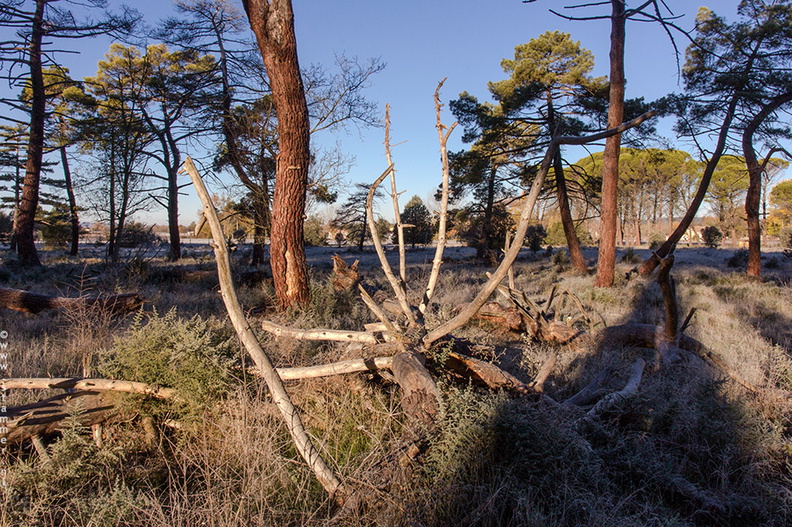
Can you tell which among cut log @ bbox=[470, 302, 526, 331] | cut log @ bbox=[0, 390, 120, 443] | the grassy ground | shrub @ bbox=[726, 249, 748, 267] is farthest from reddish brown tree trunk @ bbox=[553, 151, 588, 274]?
cut log @ bbox=[0, 390, 120, 443]

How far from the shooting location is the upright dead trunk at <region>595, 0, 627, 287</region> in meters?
9.16

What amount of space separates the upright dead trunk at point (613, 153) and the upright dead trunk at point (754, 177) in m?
3.49

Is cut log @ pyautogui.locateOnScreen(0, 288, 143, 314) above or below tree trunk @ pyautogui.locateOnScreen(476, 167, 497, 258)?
below

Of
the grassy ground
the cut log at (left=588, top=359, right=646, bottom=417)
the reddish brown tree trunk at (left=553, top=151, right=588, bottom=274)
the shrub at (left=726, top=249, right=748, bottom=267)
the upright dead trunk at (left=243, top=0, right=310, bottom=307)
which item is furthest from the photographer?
the shrub at (left=726, top=249, right=748, bottom=267)

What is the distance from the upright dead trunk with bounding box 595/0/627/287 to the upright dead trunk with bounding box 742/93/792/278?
3488 millimetres

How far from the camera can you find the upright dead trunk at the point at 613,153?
916 centimetres

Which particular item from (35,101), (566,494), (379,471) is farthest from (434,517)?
(35,101)

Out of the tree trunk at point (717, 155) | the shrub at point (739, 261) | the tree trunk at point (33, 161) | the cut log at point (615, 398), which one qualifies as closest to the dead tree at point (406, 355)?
the cut log at point (615, 398)

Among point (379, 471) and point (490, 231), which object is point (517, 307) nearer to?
point (379, 471)

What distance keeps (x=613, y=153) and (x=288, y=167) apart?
7898 millimetres

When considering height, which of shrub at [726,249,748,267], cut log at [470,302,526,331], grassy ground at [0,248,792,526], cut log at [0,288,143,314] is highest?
shrub at [726,249,748,267]

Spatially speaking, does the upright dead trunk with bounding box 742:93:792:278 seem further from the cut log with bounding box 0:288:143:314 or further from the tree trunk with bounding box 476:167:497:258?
the cut log with bounding box 0:288:143:314

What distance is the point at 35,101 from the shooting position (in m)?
11.7

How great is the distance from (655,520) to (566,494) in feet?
1.17
